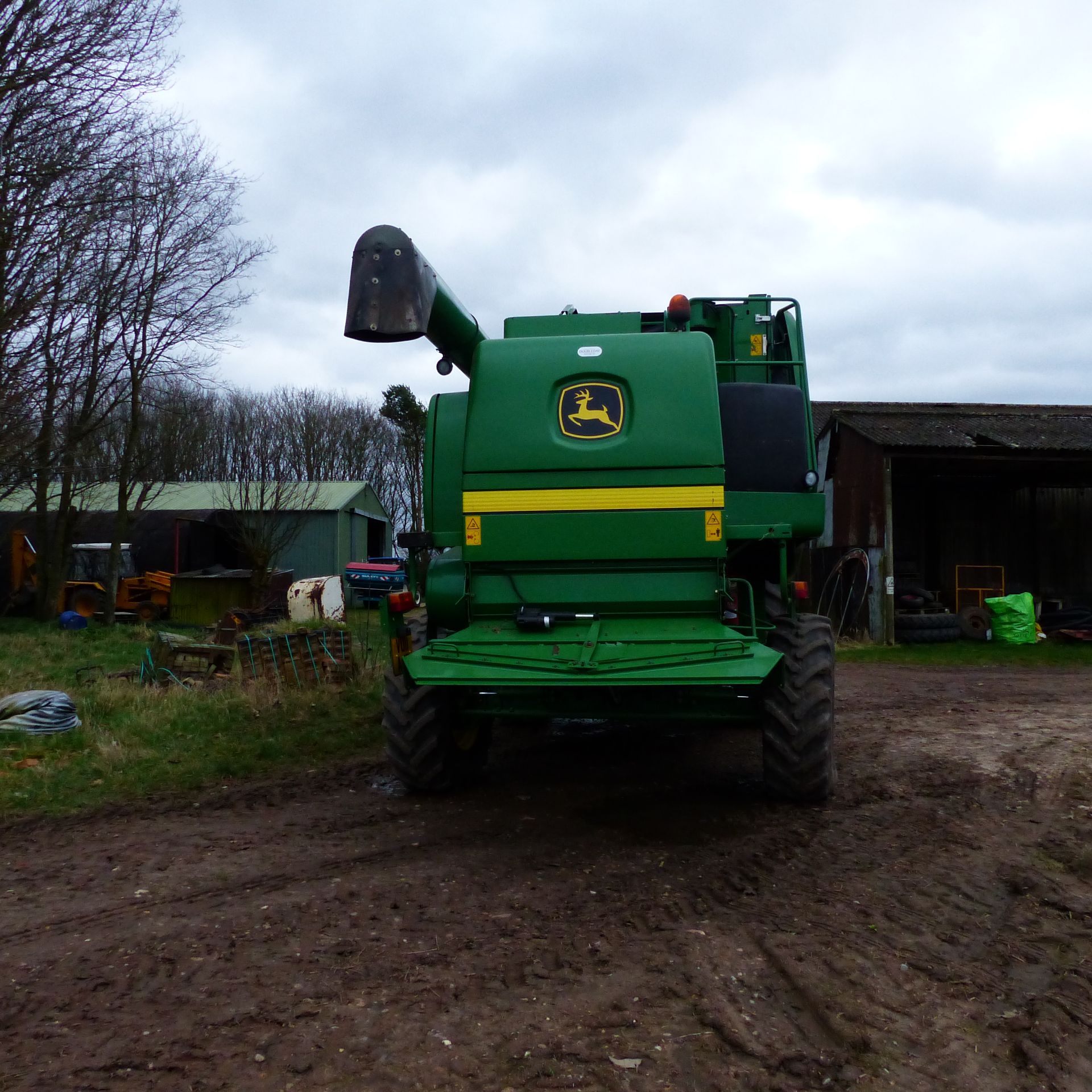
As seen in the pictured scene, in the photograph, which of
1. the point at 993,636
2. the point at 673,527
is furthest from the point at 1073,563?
the point at 673,527

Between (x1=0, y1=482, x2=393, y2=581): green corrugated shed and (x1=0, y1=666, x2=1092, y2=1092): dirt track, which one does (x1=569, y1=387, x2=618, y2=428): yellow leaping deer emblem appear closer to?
(x1=0, y1=666, x2=1092, y2=1092): dirt track

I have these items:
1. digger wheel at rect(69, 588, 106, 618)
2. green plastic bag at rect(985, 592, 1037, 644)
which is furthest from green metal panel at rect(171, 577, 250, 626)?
green plastic bag at rect(985, 592, 1037, 644)

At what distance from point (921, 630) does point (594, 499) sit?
13.9 metres

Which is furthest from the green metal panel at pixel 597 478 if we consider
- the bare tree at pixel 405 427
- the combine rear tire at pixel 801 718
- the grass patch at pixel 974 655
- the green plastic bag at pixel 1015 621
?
the bare tree at pixel 405 427

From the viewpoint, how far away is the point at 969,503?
74.6 ft

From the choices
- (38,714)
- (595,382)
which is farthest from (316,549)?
(595,382)

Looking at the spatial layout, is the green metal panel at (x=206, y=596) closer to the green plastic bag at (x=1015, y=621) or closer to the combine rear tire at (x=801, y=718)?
the green plastic bag at (x=1015, y=621)

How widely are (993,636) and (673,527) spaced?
589 inches

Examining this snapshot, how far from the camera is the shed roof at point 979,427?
18203mm

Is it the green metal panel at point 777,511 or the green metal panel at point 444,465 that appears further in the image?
the green metal panel at point 444,465

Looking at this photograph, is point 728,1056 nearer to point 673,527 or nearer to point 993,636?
point 673,527

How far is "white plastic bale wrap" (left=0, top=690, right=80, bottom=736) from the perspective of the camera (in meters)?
8.17

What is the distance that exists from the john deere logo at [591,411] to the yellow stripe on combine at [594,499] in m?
0.35

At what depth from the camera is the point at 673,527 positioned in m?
5.87
